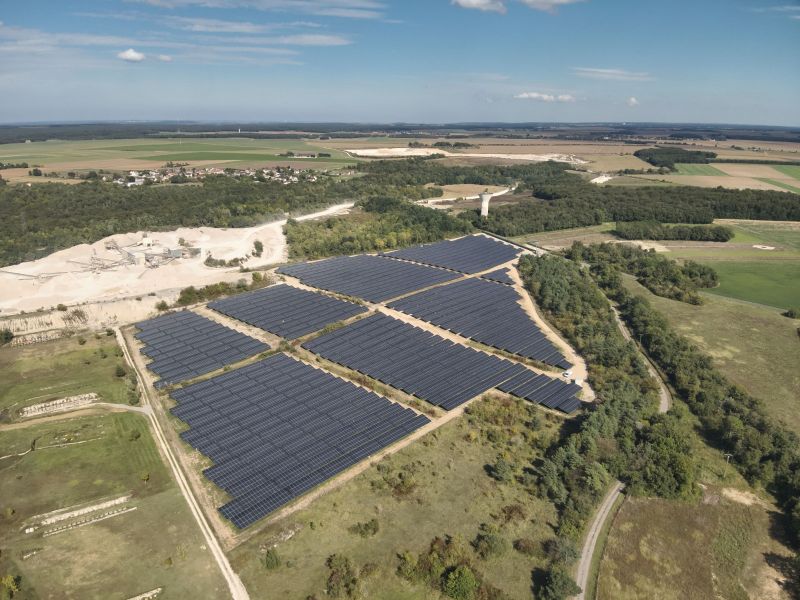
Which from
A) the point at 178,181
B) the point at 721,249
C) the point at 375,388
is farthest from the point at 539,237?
the point at 178,181

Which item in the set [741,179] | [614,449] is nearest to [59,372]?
[614,449]

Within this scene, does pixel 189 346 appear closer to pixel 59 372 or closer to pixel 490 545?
pixel 59 372

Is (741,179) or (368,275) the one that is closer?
(368,275)

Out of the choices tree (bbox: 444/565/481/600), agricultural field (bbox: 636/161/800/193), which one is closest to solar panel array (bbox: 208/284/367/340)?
tree (bbox: 444/565/481/600)

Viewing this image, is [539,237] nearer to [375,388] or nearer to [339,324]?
[339,324]

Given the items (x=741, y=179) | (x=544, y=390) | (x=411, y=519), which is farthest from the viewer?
(x=741, y=179)

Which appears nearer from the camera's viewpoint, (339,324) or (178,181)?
(339,324)
